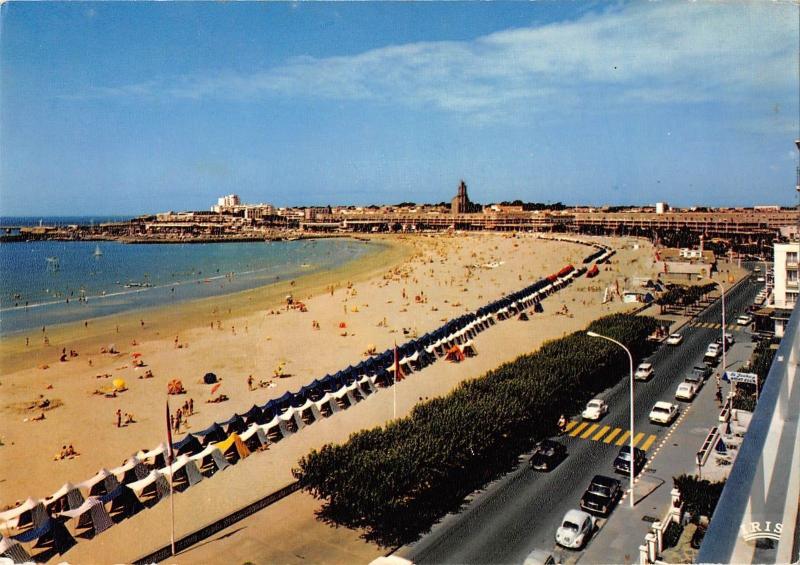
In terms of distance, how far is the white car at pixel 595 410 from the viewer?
22.5 meters

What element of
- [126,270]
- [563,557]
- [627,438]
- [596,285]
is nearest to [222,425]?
[563,557]

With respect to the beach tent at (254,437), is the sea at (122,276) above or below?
above

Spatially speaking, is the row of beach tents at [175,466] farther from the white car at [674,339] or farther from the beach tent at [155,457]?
the white car at [674,339]

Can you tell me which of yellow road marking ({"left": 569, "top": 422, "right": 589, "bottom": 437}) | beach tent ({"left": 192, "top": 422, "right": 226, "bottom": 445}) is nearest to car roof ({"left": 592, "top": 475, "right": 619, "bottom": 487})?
yellow road marking ({"left": 569, "top": 422, "right": 589, "bottom": 437})

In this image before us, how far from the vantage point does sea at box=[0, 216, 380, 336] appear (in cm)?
5478

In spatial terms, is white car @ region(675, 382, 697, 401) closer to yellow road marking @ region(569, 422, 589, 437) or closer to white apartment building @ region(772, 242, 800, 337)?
yellow road marking @ region(569, 422, 589, 437)

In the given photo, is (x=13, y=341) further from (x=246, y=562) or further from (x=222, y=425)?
(x=246, y=562)

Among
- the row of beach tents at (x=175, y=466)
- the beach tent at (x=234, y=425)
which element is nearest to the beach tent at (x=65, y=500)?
the row of beach tents at (x=175, y=466)

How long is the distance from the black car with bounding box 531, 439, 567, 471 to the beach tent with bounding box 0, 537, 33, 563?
13817 millimetres

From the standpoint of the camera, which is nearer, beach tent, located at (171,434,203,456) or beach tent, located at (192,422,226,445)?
beach tent, located at (171,434,203,456)

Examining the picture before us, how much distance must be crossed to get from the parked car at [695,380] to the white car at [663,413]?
12.9 feet

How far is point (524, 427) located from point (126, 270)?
82.2 m

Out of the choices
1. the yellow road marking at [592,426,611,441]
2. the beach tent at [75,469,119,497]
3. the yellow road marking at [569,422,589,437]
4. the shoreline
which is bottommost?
the yellow road marking at [569,422,589,437]

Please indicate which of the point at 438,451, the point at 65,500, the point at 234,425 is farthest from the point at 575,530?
the point at 65,500
